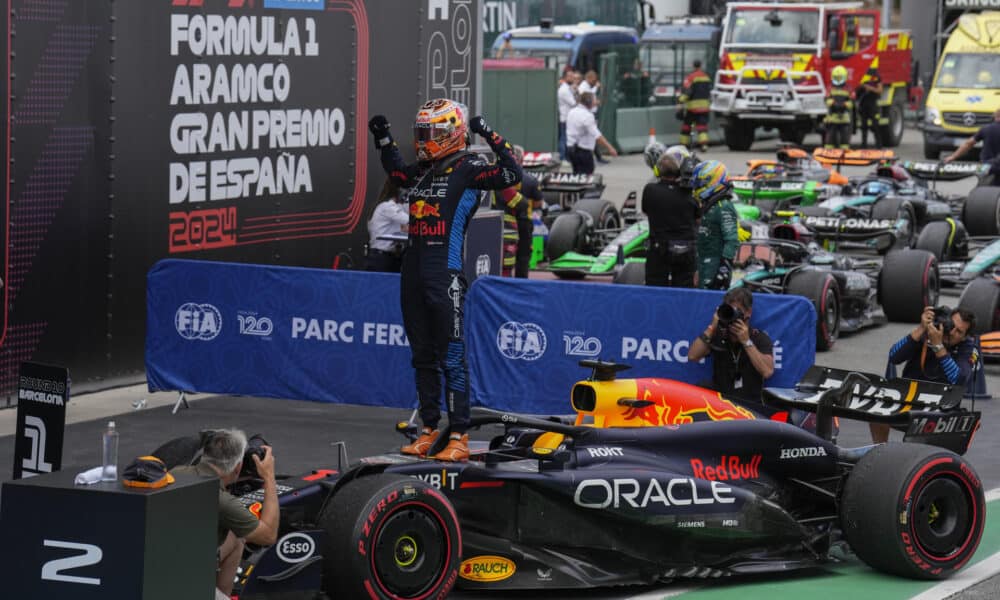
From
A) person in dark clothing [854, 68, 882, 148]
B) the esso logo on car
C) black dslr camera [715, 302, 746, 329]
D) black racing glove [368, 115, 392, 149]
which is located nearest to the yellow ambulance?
person in dark clothing [854, 68, 882, 148]

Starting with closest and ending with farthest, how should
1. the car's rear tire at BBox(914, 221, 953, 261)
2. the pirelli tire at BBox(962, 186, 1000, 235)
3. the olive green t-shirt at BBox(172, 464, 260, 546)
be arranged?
1. the olive green t-shirt at BBox(172, 464, 260, 546)
2. the car's rear tire at BBox(914, 221, 953, 261)
3. the pirelli tire at BBox(962, 186, 1000, 235)

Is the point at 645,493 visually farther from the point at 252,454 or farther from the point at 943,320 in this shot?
the point at 943,320

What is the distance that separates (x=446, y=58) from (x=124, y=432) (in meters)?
6.26

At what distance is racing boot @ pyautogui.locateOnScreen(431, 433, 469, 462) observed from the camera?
786 cm

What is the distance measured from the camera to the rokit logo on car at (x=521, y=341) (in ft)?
36.9

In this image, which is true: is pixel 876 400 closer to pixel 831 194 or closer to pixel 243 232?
pixel 243 232

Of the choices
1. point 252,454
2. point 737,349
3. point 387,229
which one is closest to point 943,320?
point 737,349

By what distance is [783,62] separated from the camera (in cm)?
3478

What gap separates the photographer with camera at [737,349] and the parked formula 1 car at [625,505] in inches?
78.5

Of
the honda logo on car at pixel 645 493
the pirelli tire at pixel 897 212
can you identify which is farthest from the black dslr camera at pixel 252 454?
the pirelli tire at pixel 897 212

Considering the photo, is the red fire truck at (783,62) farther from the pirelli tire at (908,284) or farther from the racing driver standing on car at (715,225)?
the racing driver standing on car at (715,225)

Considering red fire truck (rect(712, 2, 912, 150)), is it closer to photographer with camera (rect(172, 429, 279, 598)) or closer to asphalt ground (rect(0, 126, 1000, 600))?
asphalt ground (rect(0, 126, 1000, 600))

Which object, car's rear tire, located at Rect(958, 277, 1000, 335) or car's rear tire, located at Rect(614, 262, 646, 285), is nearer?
car's rear tire, located at Rect(958, 277, 1000, 335)

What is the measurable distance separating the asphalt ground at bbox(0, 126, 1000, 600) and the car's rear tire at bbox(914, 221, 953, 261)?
4101 mm
